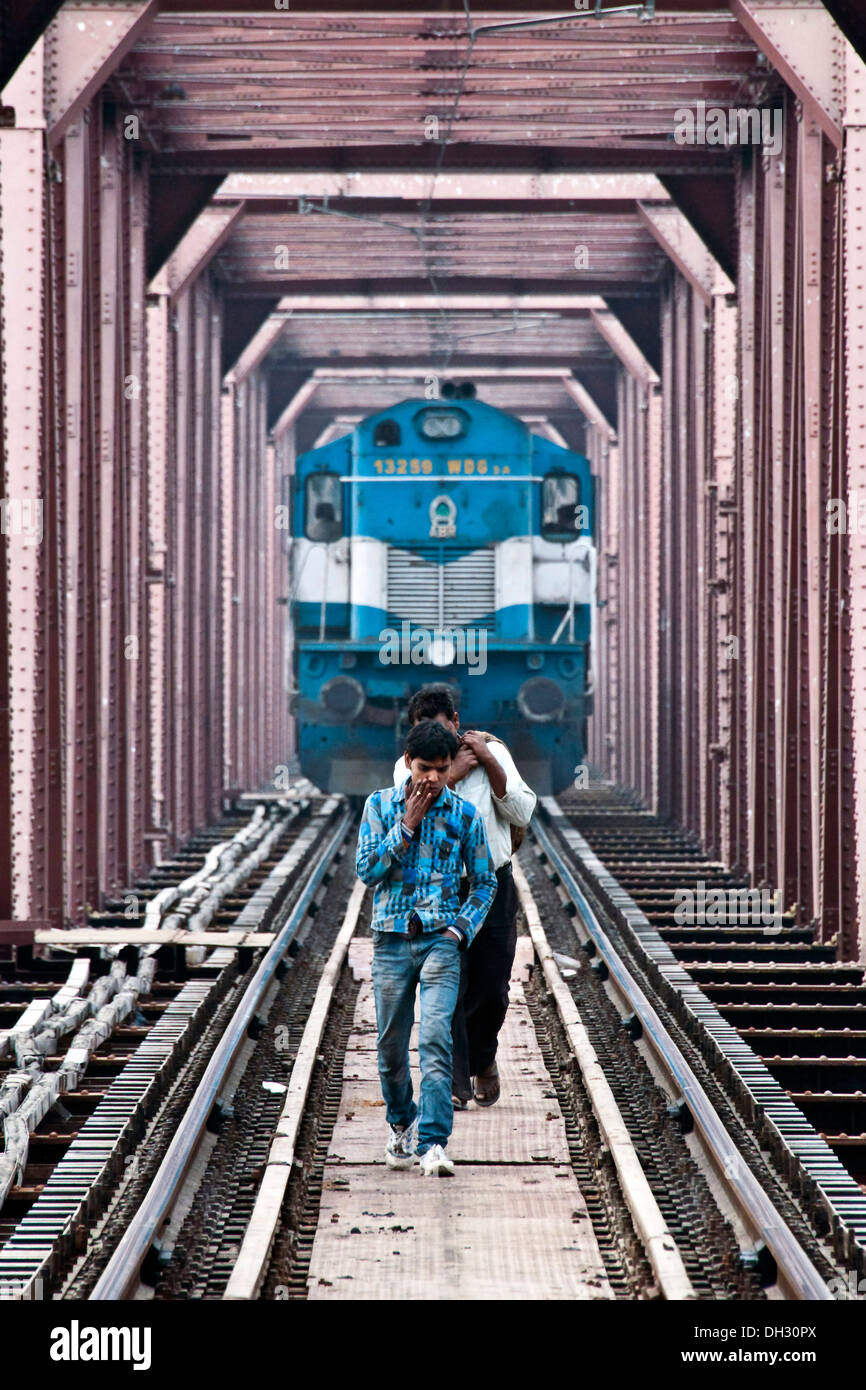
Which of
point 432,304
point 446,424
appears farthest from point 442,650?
point 432,304

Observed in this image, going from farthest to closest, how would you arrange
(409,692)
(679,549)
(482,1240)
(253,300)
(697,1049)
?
(253,300) < (679,549) < (409,692) < (697,1049) < (482,1240)

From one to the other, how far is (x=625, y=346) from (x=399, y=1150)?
18626 millimetres

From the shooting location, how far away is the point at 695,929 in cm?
1184

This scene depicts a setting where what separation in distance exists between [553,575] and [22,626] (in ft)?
24.2

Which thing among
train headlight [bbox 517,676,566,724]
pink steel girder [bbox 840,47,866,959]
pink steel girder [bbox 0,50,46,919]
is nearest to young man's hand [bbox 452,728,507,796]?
pink steel girder [bbox 840,47,866,959]

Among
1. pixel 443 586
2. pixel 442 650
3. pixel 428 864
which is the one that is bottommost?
pixel 428 864

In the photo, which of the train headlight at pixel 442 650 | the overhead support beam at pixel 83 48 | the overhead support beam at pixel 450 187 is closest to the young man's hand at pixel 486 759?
the overhead support beam at pixel 83 48

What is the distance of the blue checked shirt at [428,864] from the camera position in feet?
20.2

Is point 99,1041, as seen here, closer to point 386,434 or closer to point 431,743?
point 431,743

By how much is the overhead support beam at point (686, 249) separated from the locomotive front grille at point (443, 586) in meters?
3.21

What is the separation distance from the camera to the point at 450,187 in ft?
61.1
